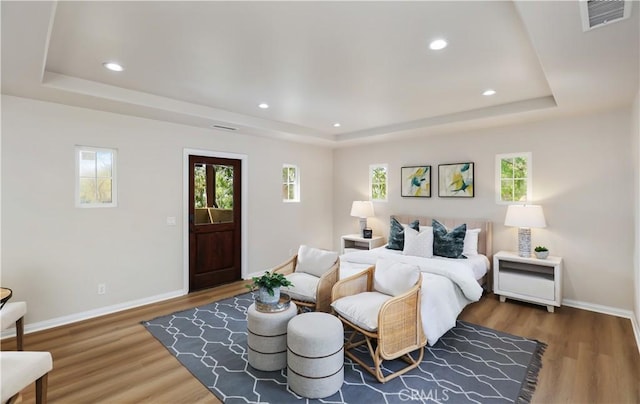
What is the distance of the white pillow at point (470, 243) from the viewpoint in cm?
443

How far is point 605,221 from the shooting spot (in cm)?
379

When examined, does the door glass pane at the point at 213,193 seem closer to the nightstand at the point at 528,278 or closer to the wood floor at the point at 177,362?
the wood floor at the point at 177,362

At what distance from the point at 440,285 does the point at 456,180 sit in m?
2.44

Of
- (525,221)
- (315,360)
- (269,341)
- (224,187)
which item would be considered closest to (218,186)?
(224,187)

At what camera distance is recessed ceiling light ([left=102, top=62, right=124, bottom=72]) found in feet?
9.11

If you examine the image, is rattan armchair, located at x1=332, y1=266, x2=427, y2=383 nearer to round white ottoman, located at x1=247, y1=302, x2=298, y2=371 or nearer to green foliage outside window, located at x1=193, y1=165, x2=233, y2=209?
round white ottoman, located at x1=247, y1=302, x2=298, y2=371

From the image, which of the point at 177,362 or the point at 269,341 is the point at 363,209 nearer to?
the point at 269,341

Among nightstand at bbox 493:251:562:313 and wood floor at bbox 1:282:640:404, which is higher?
nightstand at bbox 493:251:562:313

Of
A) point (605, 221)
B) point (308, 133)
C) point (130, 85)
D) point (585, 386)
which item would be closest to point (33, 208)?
point (130, 85)

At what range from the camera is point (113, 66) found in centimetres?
284

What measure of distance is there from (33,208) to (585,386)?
5252 mm

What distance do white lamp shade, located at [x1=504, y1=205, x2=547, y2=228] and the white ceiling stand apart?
3.82 feet

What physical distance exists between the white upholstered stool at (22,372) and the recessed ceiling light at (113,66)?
230 centimetres

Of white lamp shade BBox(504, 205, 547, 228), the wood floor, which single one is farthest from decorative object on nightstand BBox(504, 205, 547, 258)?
the wood floor
